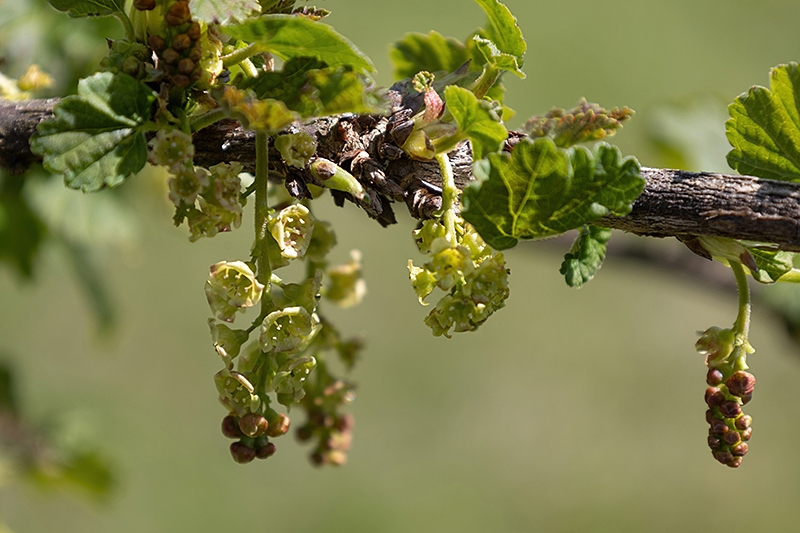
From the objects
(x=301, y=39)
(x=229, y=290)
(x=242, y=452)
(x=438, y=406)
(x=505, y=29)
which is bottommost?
(x=438, y=406)

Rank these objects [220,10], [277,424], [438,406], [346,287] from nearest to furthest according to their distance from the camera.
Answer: [220,10], [277,424], [346,287], [438,406]

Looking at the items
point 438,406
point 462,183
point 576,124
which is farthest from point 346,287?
point 438,406

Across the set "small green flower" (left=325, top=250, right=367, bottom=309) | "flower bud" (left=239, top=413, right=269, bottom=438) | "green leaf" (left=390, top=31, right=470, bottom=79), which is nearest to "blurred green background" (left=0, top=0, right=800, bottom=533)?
"green leaf" (left=390, top=31, right=470, bottom=79)

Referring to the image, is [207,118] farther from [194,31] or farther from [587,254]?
[587,254]

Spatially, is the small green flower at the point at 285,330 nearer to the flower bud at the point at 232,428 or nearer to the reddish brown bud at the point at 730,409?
the flower bud at the point at 232,428

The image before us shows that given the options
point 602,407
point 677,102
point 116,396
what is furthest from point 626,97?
point 116,396

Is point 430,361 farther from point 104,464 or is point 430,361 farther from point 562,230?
point 562,230
